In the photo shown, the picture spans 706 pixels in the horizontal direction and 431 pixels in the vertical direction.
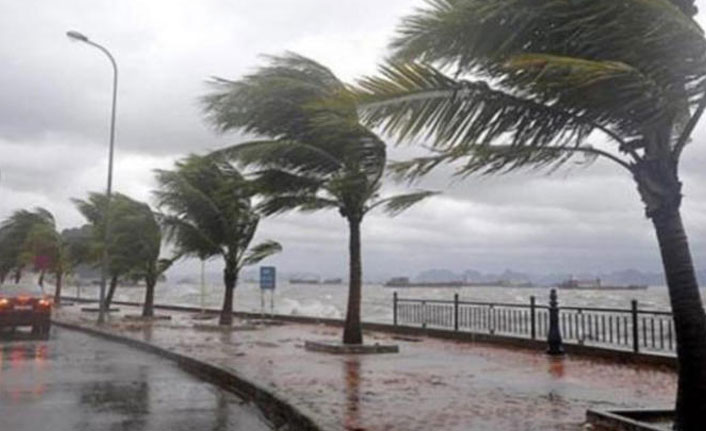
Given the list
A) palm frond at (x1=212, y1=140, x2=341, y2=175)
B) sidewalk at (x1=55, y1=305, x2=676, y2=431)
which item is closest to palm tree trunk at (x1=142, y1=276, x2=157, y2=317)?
sidewalk at (x1=55, y1=305, x2=676, y2=431)

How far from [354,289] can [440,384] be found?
6.24 meters

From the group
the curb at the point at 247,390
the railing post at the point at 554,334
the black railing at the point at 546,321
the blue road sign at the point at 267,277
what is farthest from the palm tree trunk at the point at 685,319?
the blue road sign at the point at 267,277

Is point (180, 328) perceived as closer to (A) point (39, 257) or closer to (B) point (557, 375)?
(B) point (557, 375)

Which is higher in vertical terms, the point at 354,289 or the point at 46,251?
the point at 46,251

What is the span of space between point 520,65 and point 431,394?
19.5 feet

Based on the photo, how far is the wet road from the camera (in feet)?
30.8

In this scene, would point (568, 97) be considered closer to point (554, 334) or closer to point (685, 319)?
point (685, 319)

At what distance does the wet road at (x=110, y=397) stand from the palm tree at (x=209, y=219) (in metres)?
9.93

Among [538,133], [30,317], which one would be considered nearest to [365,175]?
[538,133]

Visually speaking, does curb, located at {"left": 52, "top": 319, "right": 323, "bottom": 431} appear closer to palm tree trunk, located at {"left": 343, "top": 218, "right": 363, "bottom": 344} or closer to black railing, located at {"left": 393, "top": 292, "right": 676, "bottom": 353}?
palm tree trunk, located at {"left": 343, "top": 218, "right": 363, "bottom": 344}

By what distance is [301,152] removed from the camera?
18.0 m

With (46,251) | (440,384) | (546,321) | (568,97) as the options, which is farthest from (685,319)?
(46,251)

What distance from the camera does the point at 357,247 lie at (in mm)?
18938

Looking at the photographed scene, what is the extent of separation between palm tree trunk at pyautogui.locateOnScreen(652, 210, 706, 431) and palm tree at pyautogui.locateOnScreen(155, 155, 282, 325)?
2025cm
